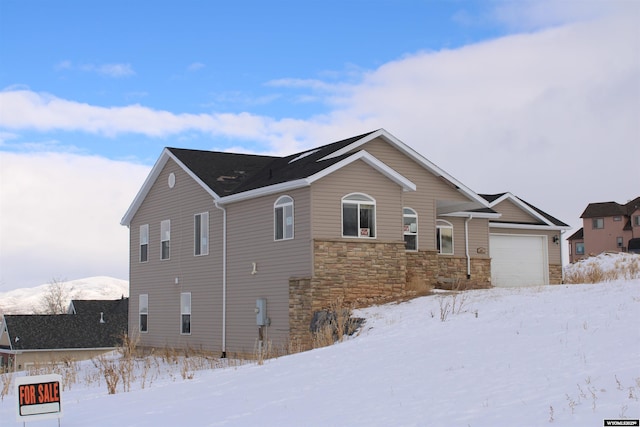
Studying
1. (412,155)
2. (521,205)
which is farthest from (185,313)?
(521,205)

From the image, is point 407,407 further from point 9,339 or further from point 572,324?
point 9,339

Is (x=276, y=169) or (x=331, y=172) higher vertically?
(x=276, y=169)

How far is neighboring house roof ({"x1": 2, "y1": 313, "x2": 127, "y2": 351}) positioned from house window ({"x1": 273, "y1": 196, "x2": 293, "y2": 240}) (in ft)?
97.1

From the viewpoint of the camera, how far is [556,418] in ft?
29.1

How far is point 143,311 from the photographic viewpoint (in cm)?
3375

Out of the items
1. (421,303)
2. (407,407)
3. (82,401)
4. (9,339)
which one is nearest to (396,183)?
(421,303)

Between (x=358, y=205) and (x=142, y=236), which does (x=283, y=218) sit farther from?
(x=142, y=236)

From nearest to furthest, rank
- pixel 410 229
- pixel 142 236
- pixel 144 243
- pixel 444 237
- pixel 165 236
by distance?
pixel 410 229
pixel 444 237
pixel 165 236
pixel 144 243
pixel 142 236

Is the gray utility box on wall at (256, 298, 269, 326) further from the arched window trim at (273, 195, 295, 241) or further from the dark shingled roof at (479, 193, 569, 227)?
the dark shingled roof at (479, 193, 569, 227)

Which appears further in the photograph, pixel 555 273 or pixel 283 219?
pixel 555 273

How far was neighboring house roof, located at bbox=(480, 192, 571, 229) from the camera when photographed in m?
35.6

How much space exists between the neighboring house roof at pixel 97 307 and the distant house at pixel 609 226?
46148mm

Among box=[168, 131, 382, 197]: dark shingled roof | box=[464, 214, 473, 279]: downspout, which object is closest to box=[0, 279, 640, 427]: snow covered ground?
box=[168, 131, 382, 197]: dark shingled roof

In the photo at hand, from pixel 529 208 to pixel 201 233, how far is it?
15.5 meters
